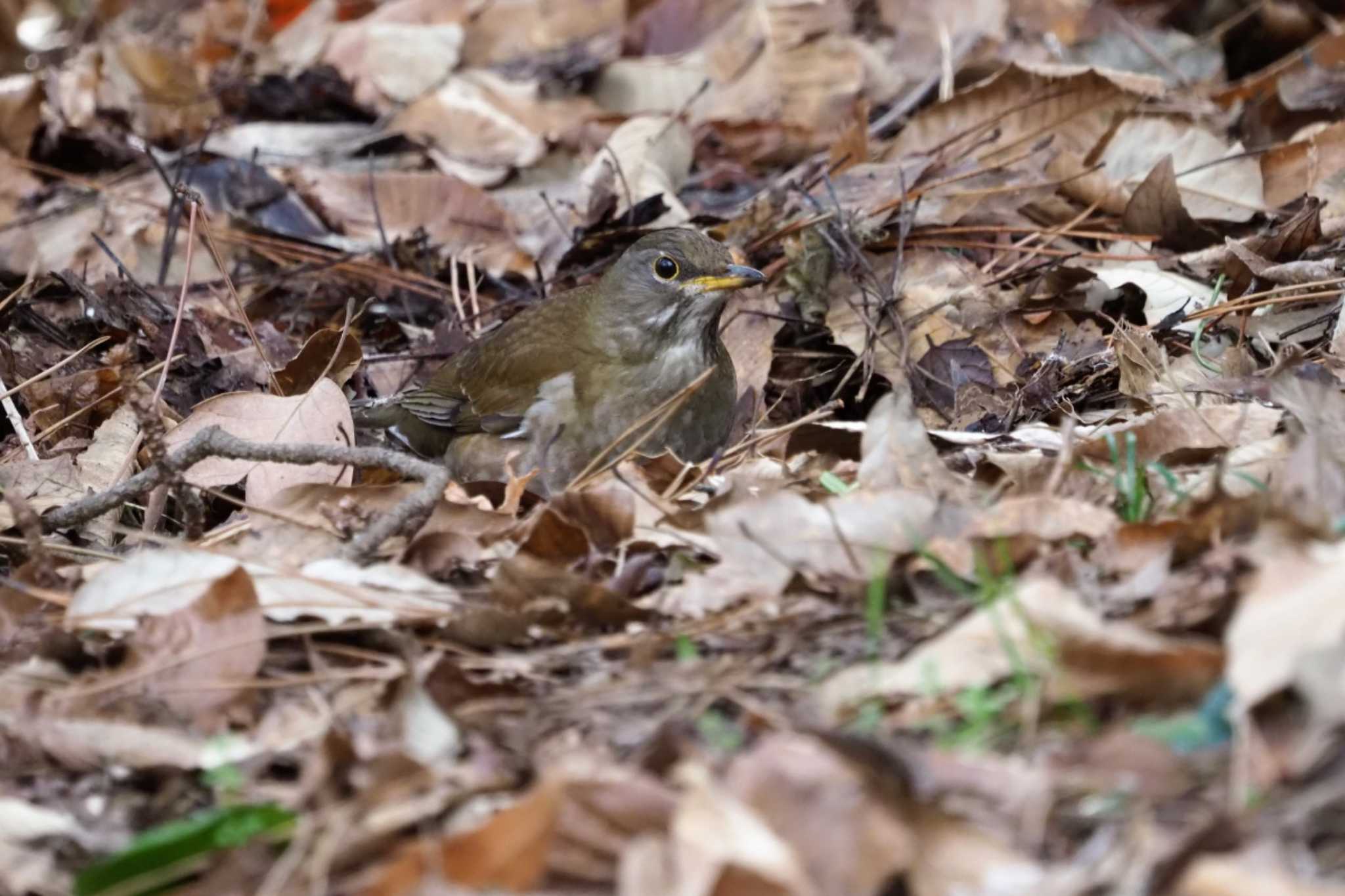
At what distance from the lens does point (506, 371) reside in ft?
19.3

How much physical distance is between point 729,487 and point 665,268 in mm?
1958

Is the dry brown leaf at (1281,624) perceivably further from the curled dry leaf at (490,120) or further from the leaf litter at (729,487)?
the curled dry leaf at (490,120)

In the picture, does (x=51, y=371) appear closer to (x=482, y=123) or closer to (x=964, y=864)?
(x=482, y=123)

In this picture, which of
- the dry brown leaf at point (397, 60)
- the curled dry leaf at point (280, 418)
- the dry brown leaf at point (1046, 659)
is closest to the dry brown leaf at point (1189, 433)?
the dry brown leaf at point (1046, 659)

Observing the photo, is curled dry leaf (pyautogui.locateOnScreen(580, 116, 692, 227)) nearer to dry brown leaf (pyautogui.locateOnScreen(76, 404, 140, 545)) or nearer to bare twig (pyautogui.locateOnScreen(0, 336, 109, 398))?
bare twig (pyautogui.locateOnScreen(0, 336, 109, 398))

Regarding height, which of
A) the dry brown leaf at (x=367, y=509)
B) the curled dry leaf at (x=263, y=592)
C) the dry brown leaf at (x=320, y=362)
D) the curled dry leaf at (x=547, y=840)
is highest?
the curled dry leaf at (x=547, y=840)

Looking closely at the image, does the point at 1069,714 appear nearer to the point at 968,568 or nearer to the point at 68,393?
the point at 968,568

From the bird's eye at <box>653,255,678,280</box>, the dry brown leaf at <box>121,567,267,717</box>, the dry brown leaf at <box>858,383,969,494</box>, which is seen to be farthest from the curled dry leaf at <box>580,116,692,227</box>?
the dry brown leaf at <box>121,567,267,717</box>

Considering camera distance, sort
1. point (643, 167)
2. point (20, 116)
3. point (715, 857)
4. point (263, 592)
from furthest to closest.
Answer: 1. point (20, 116)
2. point (643, 167)
3. point (263, 592)
4. point (715, 857)

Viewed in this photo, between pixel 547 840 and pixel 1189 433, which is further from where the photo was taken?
pixel 1189 433

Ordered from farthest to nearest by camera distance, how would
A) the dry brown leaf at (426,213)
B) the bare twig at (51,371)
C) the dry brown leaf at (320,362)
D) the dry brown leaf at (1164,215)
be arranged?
the dry brown leaf at (426,213)
the dry brown leaf at (1164,215)
the dry brown leaf at (320,362)
the bare twig at (51,371)

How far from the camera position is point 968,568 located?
3.20 metres

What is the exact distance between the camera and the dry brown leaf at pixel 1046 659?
8.64 ft

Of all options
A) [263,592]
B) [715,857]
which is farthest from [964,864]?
[263,592]
